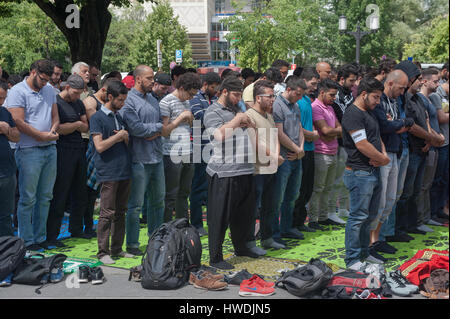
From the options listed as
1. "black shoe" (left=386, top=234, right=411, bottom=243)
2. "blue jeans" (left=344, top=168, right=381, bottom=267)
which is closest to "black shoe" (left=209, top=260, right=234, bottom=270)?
"blue jeans" (left=344, top=168, right=381, bottom=267)

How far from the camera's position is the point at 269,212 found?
285 inches

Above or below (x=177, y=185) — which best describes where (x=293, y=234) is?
below

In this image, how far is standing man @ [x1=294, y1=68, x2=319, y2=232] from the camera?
7.78 metres

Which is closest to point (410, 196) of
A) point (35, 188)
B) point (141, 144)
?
point (141, 144)

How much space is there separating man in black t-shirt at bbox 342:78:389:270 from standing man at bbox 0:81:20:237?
3.88m

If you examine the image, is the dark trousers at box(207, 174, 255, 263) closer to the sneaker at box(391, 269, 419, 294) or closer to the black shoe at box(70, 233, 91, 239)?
the sneaker at box(391, 269, 419, 294)

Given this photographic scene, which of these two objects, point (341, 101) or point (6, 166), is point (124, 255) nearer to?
point (6, 166)

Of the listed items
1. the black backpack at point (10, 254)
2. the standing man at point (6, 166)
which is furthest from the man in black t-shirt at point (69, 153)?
the black backpack at point (10, 254)

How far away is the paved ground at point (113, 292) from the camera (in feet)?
17.6

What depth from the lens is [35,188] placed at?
6.92 m

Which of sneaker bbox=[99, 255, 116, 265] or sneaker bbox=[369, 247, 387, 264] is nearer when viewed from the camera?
sneaker bbox=[99, 255, 116, 265]

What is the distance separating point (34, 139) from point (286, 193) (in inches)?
137

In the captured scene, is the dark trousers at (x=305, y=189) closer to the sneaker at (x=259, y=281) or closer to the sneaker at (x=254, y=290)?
the sneaker at (x=259, y=281)

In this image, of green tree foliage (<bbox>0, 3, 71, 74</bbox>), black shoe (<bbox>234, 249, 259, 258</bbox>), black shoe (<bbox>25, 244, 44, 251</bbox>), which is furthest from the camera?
green tree foliage (<bbox>0, 3, 71, 74</bbox>)
